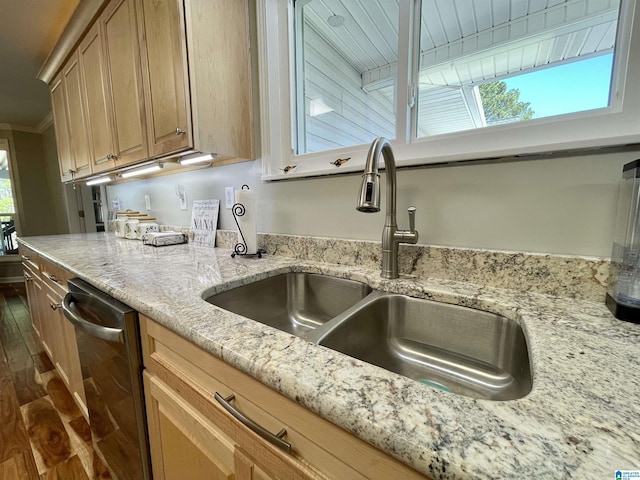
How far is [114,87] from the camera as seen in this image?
1513 mm

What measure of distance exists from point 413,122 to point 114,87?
1679mm

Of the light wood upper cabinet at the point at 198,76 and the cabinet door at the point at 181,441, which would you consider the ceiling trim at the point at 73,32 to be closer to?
the light wood upper cabinet at the point at 198,76

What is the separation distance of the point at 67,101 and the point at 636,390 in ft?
10.5

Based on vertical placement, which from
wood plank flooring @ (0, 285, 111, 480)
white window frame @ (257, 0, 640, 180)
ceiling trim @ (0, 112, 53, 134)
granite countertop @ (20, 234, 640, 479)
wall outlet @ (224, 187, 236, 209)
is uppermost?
ceiling trim @ (0, 112, 53, 134)

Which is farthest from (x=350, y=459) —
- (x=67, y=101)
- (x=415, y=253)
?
(x=67, y=101)

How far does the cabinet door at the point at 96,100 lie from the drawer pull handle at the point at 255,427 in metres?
1.77

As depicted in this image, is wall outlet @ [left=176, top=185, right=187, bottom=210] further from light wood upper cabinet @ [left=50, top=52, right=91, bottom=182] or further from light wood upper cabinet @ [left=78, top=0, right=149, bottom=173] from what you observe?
light wood upper cabinet @ [left=50, top=52, right=91, bottom=182]

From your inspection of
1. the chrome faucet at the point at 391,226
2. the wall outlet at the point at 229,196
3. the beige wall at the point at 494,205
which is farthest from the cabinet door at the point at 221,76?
the chrome faucet at the point at 391,226

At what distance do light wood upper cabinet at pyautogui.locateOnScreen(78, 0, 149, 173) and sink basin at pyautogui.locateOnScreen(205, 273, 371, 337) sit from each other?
3.34ft

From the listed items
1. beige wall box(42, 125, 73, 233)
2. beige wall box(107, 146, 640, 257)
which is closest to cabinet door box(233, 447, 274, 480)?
beige wall box(107, 146, 640, 257)

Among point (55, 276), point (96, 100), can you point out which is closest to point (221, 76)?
point (96, 100)

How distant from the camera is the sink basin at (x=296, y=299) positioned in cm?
89

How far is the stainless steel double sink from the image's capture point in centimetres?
59

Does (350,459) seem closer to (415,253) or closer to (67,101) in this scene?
(415,253)
